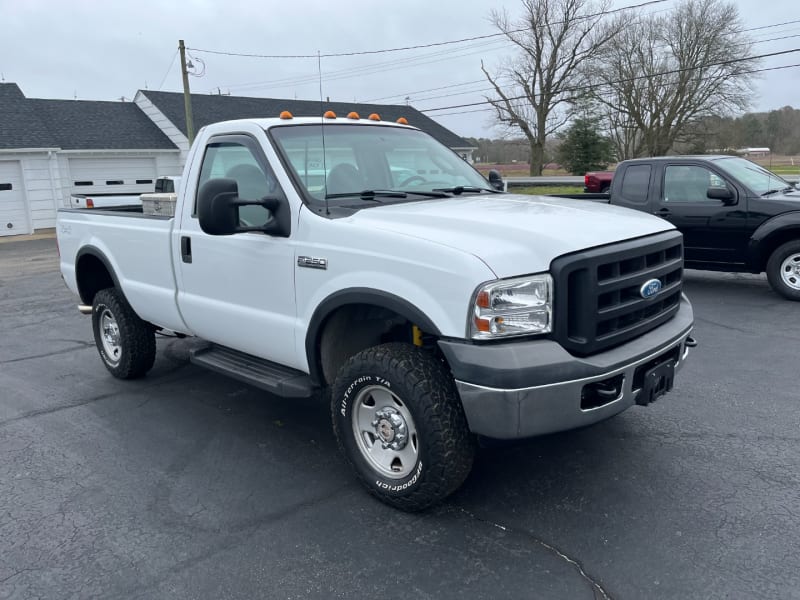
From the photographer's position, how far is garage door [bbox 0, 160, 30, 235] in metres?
23.7

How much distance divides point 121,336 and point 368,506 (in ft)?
10.5

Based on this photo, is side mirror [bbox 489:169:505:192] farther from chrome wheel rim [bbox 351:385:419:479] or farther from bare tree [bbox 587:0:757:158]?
bare tree [bbox 587:0:757:158]

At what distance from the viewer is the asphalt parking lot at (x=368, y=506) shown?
10.1 feet

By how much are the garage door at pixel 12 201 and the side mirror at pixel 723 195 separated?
22.7m

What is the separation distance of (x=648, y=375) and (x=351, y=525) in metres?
1.69

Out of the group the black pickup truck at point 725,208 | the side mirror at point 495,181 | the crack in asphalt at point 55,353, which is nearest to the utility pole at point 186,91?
the crack in asphalt at point 55,353

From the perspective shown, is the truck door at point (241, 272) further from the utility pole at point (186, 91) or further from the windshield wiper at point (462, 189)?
the utility pole at point (186, 91)

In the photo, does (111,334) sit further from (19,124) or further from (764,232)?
(19,124)

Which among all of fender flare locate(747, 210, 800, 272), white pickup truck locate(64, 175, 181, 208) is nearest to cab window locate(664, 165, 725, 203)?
fender flare locate(747, 210, 800, 272)

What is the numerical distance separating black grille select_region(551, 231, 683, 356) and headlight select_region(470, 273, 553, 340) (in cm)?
6

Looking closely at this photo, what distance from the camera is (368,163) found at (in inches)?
183

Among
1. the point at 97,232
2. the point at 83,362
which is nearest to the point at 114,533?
the point at 97,232

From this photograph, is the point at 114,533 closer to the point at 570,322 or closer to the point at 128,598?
the point at 128,598

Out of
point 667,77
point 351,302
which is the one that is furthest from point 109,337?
point 667,77
